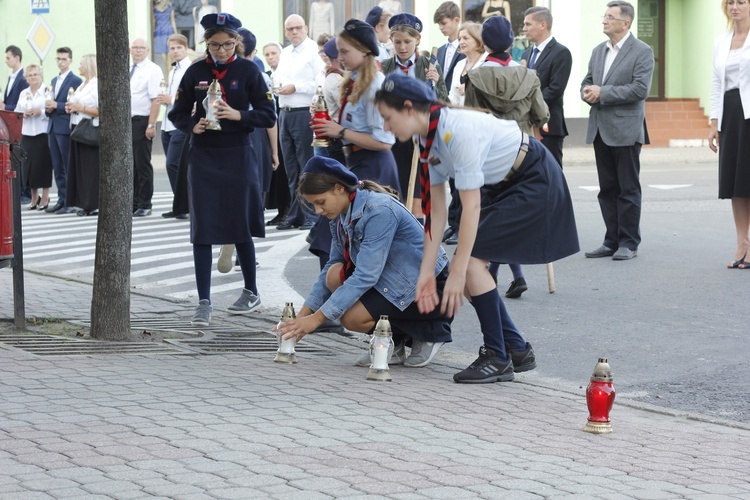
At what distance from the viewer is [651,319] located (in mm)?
8406

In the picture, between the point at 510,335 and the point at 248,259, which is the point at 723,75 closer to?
the point at 248,259

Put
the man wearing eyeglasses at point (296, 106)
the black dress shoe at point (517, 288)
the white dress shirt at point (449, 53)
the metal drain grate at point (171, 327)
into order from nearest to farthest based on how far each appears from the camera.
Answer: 1. the metal drain grate at point (171, 327)
2. the black dress shoe at point (517, 288)
3. the white dress shirt at point (449, 53)
4. the man wearing eyeglasses at point (296, 106)

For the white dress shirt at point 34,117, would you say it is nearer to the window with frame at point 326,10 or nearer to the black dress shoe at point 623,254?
the black dress shoe at point 623,254

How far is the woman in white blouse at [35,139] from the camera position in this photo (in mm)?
18234

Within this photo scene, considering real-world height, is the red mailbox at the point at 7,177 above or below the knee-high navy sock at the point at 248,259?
above

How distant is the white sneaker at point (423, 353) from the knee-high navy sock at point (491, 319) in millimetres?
431

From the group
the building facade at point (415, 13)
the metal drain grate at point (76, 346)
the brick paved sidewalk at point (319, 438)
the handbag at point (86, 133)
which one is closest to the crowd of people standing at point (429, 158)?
the brick paved sidewalk at point (319, 438)

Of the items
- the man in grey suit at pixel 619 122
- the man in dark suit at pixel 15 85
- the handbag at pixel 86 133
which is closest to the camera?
the man in grey suit at pixel 619 122

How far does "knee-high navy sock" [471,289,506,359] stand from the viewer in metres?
6.48

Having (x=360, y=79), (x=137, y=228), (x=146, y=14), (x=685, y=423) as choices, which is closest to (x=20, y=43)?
(x=146, y=14)

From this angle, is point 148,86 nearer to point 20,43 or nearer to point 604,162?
point 604,162

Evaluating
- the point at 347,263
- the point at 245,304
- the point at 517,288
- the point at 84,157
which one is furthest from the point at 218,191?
the point at 84,157

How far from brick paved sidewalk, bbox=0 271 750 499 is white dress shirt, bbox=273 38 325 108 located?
26.0 feet

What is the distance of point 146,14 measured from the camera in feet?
101
